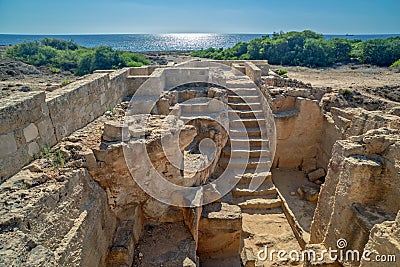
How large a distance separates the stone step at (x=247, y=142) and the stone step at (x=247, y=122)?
521 mm

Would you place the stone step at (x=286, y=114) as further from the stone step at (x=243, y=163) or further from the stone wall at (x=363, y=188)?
the stone wall at (x=363, y=188)

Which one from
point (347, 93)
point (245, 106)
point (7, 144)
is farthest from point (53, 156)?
point (347, 93)

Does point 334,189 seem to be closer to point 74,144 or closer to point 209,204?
point 209,204

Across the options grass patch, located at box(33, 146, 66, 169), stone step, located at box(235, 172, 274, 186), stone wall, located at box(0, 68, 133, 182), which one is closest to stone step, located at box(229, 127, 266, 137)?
stone step, located at box(235, 172, 274, 186)

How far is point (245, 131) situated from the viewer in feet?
30.2

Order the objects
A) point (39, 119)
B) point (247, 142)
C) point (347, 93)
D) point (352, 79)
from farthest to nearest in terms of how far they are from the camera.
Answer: point (352, 79) < point (347, 93) < point (247, 142) < point (39, 119)

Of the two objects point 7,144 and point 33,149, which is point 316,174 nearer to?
point 33,149

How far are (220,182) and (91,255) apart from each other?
15.5ft

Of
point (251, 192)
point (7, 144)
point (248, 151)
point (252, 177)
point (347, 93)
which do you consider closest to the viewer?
point (7, 144)

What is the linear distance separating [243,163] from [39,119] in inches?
238

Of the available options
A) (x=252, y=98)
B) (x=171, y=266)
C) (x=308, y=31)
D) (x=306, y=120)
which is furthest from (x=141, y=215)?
(x=308, y=31)

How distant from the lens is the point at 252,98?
9.98 meters

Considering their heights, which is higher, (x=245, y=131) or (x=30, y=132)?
(x=30, y=132)

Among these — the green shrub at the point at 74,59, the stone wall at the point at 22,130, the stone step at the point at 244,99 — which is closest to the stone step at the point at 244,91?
the stone step at the point at 244,99
